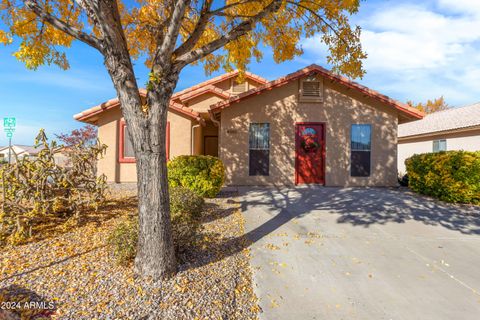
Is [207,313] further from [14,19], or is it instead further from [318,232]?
[14,19]

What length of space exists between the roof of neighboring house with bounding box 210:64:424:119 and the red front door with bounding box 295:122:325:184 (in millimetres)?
1865

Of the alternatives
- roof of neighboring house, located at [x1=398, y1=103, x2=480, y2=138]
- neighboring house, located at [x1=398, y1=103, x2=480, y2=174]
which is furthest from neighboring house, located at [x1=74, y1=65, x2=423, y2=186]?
roof of neighboring house, located at [x1=398, y1=103, x2=480, y2=138]

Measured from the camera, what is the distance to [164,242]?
121 inches

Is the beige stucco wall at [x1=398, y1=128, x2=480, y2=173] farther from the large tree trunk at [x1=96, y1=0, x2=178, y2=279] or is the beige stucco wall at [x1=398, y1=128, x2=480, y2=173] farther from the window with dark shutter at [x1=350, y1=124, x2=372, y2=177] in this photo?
the large tree trunk at [x1=96, y1=0, x2=178, y2=279]

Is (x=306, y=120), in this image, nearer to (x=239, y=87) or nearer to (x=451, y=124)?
(x=239, y=87)

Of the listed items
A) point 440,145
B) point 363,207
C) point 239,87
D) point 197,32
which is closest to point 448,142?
point 440,145

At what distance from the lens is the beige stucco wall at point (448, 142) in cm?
1291

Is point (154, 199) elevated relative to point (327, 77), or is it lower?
lower

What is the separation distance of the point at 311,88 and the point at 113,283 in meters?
9.64

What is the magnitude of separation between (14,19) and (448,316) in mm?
9789

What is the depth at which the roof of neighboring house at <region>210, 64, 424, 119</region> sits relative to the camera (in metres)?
9.72

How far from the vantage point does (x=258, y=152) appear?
1021 cm

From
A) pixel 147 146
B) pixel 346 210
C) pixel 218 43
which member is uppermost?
pixel 218 43

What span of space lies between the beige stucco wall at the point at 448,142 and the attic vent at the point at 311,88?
930 centimetres
